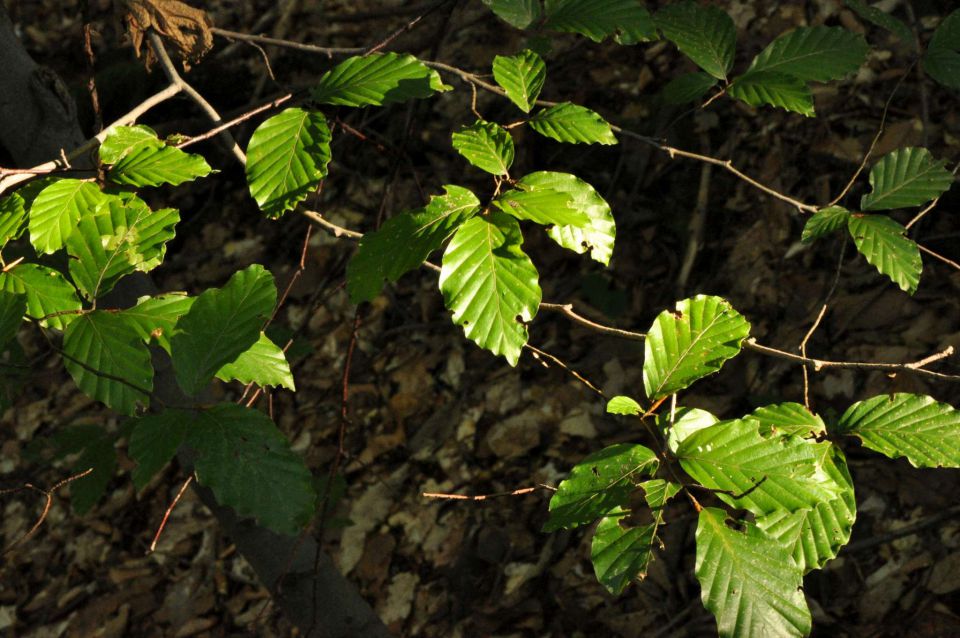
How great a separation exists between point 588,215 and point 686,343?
235 mm

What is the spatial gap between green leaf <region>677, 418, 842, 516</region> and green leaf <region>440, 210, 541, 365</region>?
0.26 m

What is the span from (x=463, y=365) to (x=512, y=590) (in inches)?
34.0

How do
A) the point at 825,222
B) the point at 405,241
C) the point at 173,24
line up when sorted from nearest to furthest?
the point at 405,241 → the point at 825,222 → the point at 173,24

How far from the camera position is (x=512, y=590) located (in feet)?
7.66

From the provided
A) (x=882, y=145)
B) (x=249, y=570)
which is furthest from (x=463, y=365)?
(x=882, y=145)

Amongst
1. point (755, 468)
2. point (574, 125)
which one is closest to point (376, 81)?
point (574, 125)

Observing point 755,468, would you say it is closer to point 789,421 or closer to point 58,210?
point 789,421

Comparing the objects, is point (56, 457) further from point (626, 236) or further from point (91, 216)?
point (626, 236)

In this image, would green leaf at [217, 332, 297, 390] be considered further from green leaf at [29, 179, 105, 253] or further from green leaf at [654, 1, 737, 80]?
green leaf at [654, 1, 737, 80]

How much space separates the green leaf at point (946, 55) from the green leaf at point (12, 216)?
5.40 ft

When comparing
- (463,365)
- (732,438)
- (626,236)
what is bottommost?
(463,365)

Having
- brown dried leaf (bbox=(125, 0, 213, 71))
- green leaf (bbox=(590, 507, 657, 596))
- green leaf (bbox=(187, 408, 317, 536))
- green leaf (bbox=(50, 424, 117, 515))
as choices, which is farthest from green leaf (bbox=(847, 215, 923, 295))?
green leaf (bbox=(50, 424, 117, 515))

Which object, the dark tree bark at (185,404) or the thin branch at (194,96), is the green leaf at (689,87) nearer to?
the thin branch at (194,96)

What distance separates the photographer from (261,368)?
113 cm
